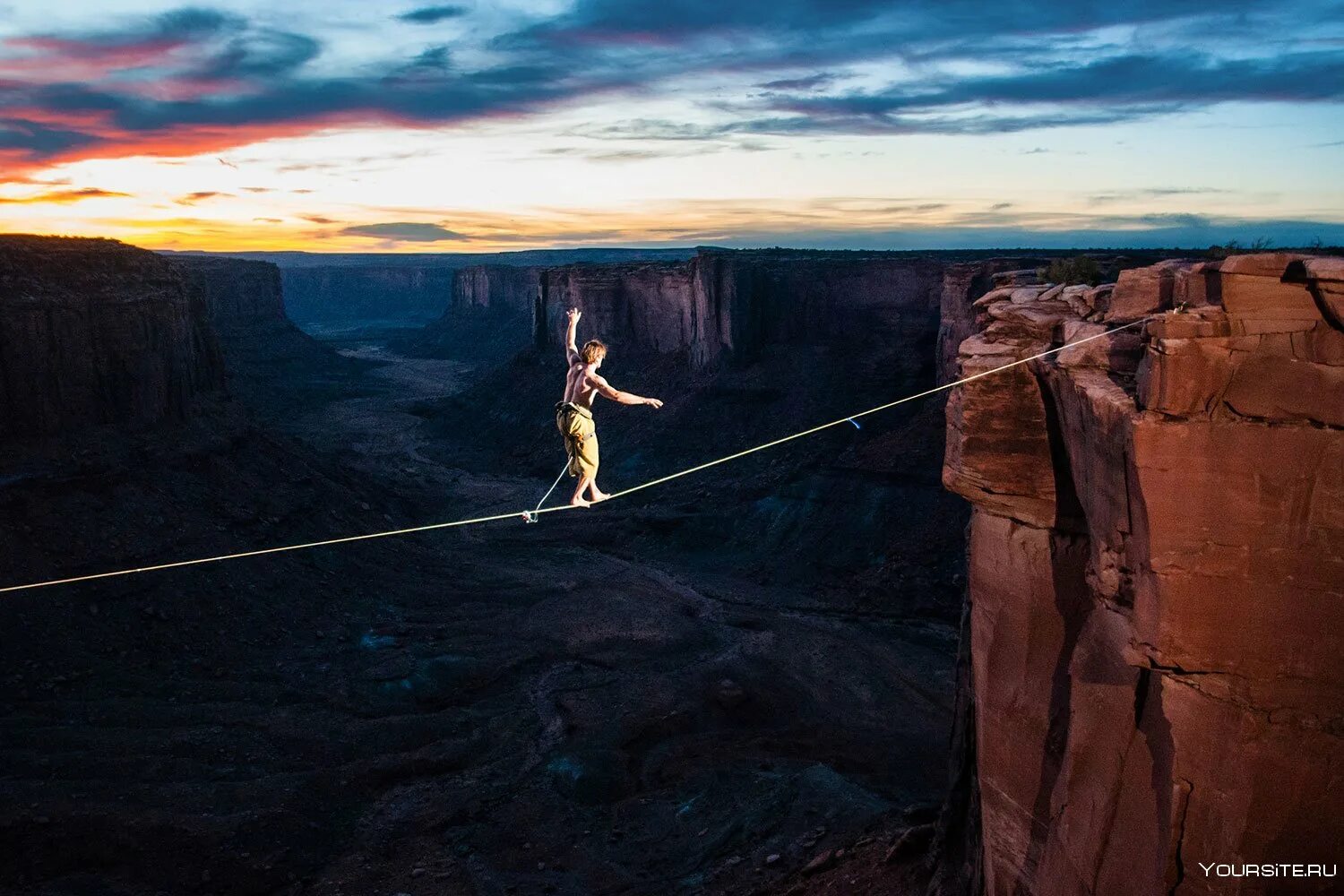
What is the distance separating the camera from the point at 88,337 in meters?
32.2

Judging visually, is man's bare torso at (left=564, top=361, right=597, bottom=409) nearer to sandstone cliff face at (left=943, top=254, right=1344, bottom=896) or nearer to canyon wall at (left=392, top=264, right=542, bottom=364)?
sandstone cliff face at (left=943, top=254, right=1344, bottom=896)

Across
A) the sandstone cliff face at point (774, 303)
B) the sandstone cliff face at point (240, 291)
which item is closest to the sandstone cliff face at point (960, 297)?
the sandstone cliff face at point (774, 303)

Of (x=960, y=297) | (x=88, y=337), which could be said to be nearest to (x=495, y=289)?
(x=960, y=297)

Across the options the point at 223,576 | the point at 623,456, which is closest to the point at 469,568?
the point at 223,576

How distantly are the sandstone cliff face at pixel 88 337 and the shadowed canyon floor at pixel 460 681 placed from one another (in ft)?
4.35

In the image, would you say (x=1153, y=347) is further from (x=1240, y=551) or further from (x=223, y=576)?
(x=223, y=576)

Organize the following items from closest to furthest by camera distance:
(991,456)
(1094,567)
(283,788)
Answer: (1094,567), (991,456), (283,788)

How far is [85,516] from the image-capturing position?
29969mm

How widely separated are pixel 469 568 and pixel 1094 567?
108 ft

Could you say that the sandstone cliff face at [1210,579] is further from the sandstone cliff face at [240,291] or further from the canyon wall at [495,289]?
the canyon wall at [495,289]

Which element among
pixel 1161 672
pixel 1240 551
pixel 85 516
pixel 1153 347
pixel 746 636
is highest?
pixel 1153 347

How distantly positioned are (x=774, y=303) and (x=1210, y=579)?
4913 centimetres

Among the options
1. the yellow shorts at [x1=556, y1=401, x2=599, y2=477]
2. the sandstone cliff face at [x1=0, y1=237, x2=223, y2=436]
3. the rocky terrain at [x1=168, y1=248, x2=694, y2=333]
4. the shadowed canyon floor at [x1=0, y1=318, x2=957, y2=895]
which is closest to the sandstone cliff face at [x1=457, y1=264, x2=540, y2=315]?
the rocky terrain at [x1=168, y1=248, x2=694, y2=333]

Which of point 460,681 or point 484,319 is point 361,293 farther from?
point 460,681
